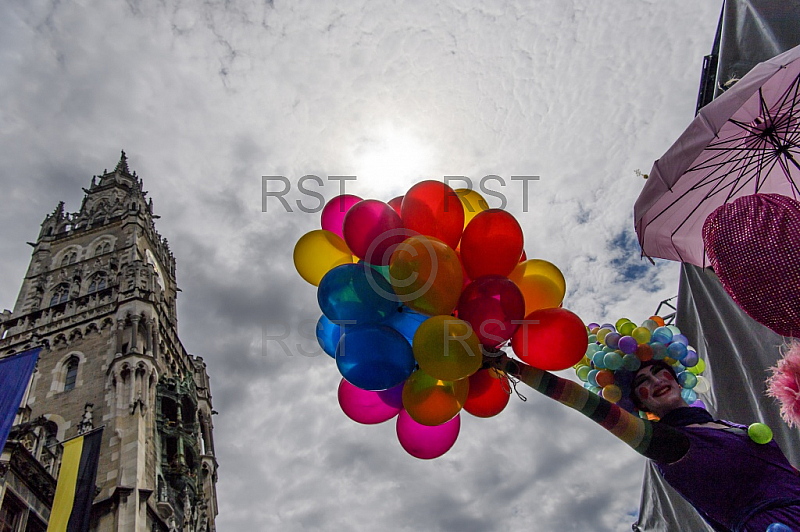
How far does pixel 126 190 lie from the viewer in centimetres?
3650

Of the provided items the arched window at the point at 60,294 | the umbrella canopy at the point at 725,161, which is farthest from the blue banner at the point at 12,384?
the arched window at the point at 60,294

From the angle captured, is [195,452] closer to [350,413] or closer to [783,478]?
[350,413]

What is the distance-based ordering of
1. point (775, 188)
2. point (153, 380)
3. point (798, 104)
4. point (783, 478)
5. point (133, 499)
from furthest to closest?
point (153, 380)
point (133, 499)
point (775, 188)
point (798, 104)
point (783, 478)

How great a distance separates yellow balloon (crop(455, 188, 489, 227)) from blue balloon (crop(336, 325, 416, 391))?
155 centimetres

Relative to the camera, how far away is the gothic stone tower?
18.8 m

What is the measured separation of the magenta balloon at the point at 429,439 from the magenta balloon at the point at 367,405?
0.26 meters

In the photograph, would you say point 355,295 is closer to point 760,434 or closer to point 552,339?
point 552,339

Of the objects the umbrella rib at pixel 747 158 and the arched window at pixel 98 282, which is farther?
the arched window at pixel 98 282

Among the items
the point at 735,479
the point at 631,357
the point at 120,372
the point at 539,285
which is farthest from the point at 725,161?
the point at 120,372

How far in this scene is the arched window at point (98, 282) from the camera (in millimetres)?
27216

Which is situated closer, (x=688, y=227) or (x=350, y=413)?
(x=350, y=413)

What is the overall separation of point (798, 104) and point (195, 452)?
23.4 metres

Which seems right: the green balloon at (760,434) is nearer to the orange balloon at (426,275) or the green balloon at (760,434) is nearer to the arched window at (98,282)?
the orange balloon at (426,275)

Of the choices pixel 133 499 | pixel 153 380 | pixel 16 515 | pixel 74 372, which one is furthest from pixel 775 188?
pixel 74 372
